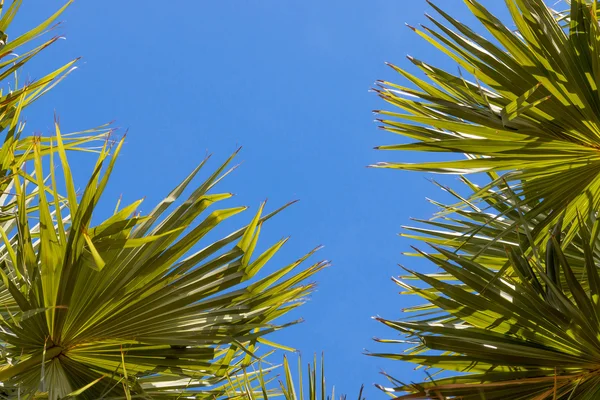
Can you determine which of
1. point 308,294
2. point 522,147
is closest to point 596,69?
point 522,147

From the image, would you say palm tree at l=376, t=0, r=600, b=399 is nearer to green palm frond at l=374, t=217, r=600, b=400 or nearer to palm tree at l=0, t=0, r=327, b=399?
green palm frond at l=374, t=217, r=600, b=400

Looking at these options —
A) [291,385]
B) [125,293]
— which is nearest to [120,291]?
[125,293]

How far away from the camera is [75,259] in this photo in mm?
2074

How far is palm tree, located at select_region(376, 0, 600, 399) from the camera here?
2084 mm

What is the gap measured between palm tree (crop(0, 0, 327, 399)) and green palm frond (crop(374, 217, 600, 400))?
0.54m

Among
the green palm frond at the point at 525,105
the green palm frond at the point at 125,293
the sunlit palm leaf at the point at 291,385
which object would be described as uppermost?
the green palm frond at the point at 525,105

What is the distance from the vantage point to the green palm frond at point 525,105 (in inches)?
88.9

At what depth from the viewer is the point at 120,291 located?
218cm

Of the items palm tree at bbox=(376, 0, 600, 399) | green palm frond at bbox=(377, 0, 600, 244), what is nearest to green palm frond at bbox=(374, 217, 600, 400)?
palm tree at bbox=(376, 0, 600, 399)

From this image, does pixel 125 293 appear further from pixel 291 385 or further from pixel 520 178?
Result: pixel 520 178

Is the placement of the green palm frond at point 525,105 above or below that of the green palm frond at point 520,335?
above

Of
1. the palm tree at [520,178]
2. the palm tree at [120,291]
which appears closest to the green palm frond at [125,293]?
the palm tree at [120,291]

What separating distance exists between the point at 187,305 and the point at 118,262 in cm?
27

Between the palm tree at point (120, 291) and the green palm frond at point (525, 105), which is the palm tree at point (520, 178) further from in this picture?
the palm tree at point (120, 291)
